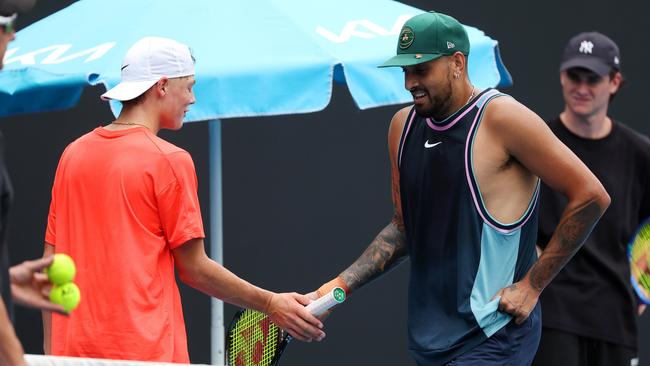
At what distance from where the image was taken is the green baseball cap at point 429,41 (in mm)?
4227

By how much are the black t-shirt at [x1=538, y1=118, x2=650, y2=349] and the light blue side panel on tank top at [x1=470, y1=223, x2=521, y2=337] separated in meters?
0.85

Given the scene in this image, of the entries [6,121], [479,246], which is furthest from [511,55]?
[479,246]

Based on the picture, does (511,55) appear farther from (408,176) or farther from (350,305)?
(408,176)

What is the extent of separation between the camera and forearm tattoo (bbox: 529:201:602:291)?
420cm

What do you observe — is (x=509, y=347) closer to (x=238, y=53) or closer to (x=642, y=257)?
(x=642, y=257)

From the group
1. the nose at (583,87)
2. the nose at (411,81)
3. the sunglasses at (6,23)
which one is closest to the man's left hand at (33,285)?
the sunglasses at (6,23)

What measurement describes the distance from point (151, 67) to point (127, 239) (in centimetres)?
59

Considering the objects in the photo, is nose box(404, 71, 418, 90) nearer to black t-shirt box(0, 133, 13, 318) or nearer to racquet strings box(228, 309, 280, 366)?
racquet strings box(228, 309, 280, 366)

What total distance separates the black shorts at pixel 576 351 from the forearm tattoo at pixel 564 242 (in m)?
0.80

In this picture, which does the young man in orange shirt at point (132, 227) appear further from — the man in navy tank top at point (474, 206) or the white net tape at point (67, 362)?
the man in navy tank top at point (474, 206)

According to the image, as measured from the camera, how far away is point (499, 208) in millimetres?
4133

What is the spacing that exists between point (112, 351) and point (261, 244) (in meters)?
3.08

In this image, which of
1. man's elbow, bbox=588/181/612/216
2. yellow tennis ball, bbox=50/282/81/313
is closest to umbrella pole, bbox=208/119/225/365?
man's elbow, bbox=588/181/612/216

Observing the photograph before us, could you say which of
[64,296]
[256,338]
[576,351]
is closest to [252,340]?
[256,338]
